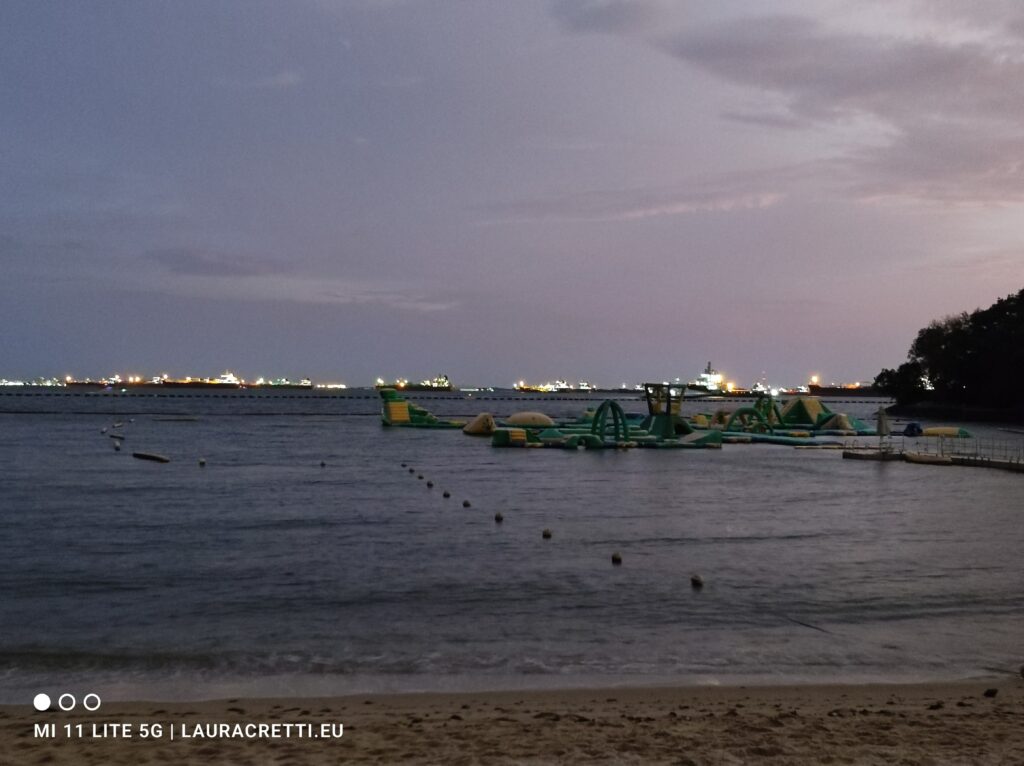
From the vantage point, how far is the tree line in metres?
84.0

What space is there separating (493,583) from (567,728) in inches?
281

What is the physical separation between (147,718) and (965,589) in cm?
1180

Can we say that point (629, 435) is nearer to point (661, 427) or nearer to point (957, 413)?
point (661, 427)

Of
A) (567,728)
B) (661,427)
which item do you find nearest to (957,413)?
(661,427)

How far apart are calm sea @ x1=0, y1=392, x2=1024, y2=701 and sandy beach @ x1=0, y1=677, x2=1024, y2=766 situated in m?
0.73

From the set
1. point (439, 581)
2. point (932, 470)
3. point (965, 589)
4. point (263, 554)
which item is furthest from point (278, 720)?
point (932, 470)

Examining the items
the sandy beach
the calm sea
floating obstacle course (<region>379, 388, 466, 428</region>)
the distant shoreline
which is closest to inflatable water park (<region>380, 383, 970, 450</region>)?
floating obstacle course (<region>379, 388, 466, 428</region>)

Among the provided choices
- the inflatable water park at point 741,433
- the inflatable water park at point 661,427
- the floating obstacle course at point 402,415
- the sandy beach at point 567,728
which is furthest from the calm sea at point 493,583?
the floating obstacle course at point 402,415

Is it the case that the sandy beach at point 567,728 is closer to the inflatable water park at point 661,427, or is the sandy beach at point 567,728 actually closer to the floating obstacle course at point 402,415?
the inflatable water park at point 661,427

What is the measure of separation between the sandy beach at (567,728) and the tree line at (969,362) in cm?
8524

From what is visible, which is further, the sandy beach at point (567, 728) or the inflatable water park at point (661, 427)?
the inflatable water park at point (661, 427)

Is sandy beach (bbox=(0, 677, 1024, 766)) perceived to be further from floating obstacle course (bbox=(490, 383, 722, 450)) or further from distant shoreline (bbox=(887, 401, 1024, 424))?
distant shoreline (bbox=(887, 401, 1024, 424))

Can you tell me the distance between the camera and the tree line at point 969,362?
84.0 m

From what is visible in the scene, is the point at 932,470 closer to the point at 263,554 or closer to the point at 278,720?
the point at 263,554
